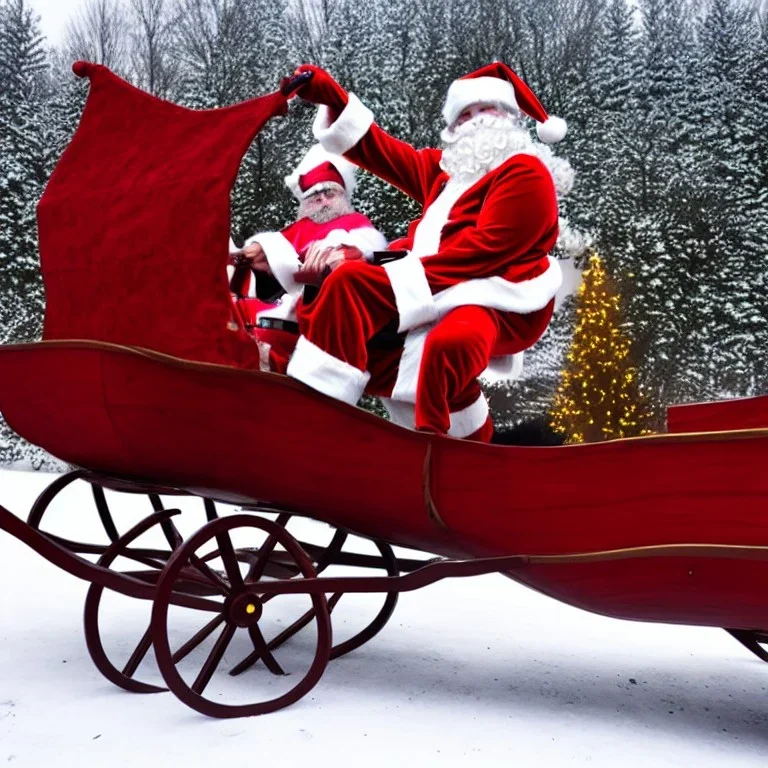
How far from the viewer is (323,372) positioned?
1.39 m

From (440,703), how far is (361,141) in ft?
3.20

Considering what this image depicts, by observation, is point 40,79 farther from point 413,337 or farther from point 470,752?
point 470,752

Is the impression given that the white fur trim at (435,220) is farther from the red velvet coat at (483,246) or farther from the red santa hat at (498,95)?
the red santa hat at (498,95)

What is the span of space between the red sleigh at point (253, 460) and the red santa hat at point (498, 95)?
18.9 inches

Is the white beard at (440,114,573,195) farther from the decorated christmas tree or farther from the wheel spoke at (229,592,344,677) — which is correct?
the decorated christmas tree

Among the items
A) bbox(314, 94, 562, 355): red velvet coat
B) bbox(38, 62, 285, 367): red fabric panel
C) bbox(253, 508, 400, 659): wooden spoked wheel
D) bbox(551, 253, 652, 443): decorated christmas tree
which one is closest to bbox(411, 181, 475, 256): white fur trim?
bbox(314, 94, 562, 355): red velvet coat

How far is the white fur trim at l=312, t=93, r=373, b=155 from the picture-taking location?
165 centimetres

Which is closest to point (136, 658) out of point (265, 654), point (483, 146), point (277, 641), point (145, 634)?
point (145, 634)

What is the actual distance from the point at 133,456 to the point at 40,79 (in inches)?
225

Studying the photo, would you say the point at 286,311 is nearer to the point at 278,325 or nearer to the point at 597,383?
the point at 278,325

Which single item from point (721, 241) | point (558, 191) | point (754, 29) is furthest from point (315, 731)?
point (754, 29)

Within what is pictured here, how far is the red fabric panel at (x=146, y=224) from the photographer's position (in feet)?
4.48

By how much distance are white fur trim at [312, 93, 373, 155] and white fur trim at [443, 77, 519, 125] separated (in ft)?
0.61

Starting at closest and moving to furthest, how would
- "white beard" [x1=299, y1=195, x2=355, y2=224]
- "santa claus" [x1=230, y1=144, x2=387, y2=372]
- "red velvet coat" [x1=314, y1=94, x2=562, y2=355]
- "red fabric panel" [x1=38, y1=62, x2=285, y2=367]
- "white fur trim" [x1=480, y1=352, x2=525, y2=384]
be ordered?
"red fabric panel" [x1=38, y1=62, x2=285, y2=367]
"red velvet coat" [x1=314, y1=94, x2=562, y2=355]
"santa claus" [x1=230, y1=144, x2=387, y2=372]
"white fur trim" [x1=480, y1=352, x2=525, y2=384]
"white beard" [x1=299, y1=195, x2=355, y2=224]
